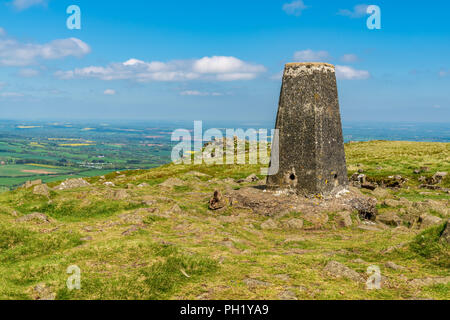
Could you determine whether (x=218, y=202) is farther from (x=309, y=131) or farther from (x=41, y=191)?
(x=41, y=191)

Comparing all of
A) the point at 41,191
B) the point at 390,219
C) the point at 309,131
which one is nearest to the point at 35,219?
the point at 41,191

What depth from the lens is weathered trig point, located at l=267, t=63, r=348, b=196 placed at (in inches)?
779

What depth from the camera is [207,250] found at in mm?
12641

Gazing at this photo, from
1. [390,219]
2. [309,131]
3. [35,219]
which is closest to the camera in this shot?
[35,219]

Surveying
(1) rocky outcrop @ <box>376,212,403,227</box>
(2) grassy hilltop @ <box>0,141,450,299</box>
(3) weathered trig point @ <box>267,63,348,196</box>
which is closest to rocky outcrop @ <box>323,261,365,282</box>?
(2) grassy hilltop @ <box>0,141,450,299</box>

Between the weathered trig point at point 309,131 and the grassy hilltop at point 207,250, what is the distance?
1927mm

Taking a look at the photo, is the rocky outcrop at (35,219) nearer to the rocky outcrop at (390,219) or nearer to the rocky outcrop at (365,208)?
the rocky outcrop at (365,208)

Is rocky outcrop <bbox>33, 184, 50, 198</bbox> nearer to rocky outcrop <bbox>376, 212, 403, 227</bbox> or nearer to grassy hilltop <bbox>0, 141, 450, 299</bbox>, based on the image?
grassy hilltop <bbox>0, 141, 450, 299</bbox>

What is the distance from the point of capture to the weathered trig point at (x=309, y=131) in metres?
19.8

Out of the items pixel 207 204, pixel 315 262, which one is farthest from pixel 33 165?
pixel 315 262

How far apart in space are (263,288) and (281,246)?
571 cm

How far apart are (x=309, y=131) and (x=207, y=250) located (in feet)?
35.2

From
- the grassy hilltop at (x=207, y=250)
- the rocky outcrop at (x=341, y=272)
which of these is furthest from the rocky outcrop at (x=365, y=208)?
the rocky outcrop at (x=341, y=272)
